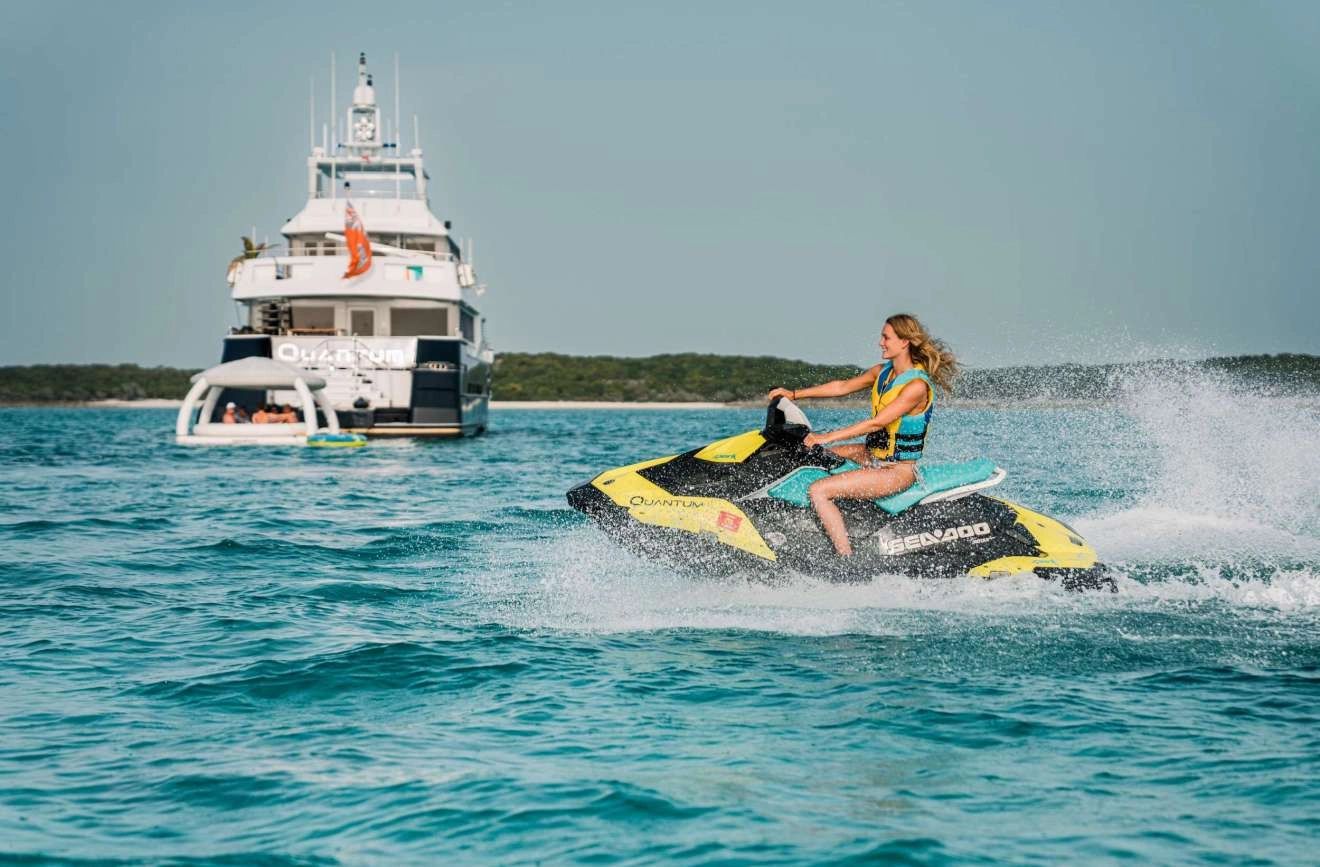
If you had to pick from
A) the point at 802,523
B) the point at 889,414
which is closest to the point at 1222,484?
the point at 889,414

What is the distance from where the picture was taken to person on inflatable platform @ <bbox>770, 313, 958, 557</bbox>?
7461mm

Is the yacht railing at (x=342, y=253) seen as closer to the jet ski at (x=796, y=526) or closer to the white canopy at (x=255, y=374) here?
the white canopy at (x=255, y=374)

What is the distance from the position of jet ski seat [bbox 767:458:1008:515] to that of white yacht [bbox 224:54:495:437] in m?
25.1

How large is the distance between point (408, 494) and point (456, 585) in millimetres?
8519

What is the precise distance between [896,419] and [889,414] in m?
0.09

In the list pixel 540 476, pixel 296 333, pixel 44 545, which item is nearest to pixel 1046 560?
pixel 44 545

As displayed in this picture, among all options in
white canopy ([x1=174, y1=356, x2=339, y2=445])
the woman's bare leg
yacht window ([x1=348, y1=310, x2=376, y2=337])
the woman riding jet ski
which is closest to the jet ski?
the woman riding jet ski

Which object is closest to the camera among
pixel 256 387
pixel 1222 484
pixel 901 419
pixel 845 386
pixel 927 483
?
pixel 901 419

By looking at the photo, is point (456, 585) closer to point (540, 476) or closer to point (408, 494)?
point (408, 494)

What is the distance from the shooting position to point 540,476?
21.3 m

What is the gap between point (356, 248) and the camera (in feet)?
112

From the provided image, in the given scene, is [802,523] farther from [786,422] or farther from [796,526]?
[786,422]

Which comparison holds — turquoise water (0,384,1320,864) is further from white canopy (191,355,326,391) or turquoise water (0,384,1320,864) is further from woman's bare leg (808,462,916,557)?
white canopy (191,355,326,391)

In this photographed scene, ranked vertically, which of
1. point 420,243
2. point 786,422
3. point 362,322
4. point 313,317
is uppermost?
point 420,243
